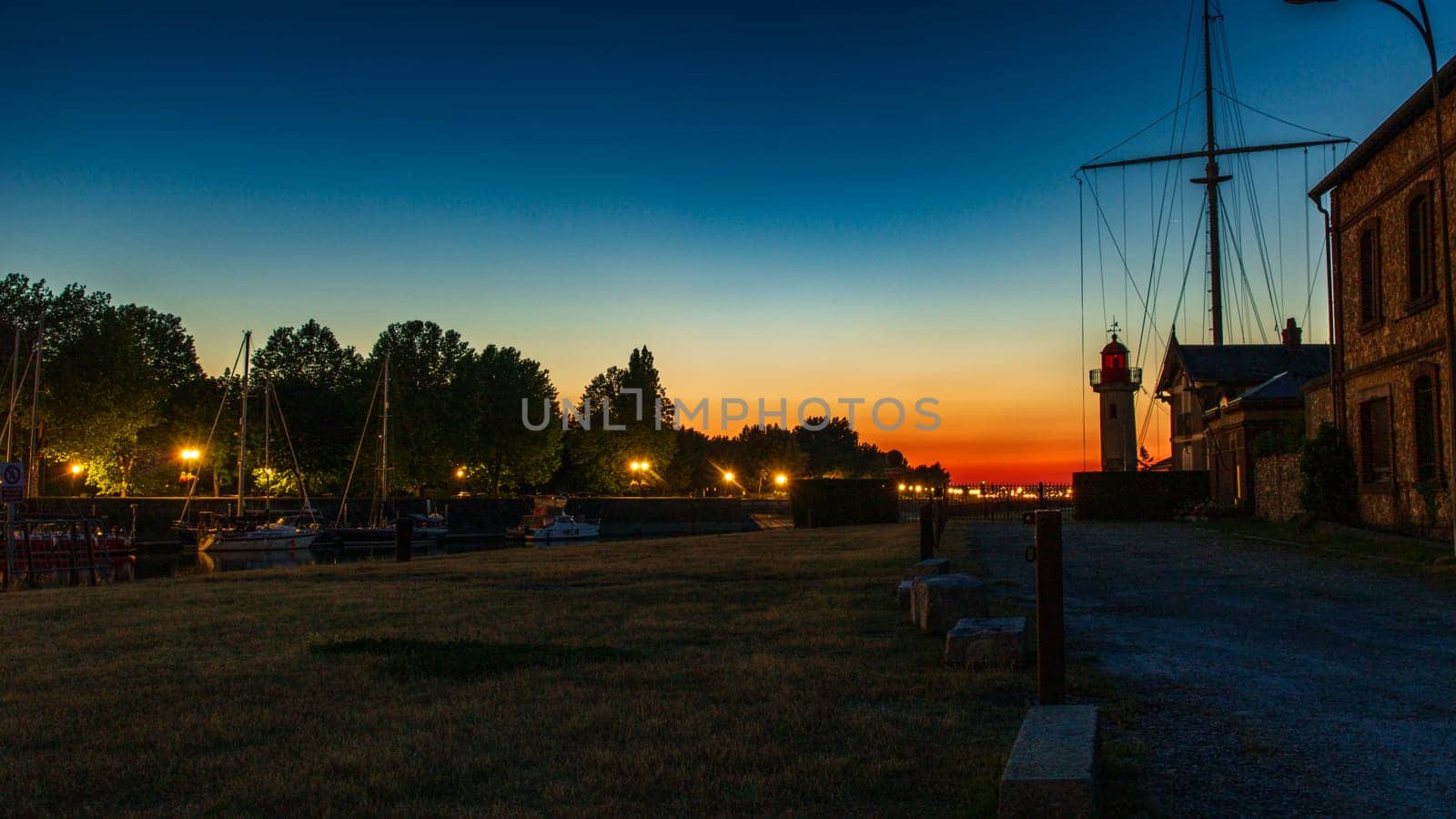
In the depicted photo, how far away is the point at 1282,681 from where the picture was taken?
8.05 m

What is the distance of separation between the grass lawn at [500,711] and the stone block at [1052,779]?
336 millimetres

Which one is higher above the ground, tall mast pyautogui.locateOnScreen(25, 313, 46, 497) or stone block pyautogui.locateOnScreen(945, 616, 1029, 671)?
tall mast pyautogui.locateOnScreen(25, 313, 46, 497)

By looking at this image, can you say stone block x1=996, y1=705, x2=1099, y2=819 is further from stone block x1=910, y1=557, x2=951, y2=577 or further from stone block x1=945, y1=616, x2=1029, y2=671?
stone block x1=910, y1=557, x2=951, y2=577

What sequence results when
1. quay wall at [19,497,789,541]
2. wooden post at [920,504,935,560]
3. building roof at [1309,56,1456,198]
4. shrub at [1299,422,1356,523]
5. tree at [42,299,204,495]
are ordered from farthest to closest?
tree at [42,299,204,495] < quay wall at [19,497,789,541] < shrub at [1299,422,1356,523] < building roof at [1309,56,1456,198] < wooden post at [920,504,935,560]

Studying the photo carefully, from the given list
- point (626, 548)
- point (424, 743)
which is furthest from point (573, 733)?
point (626, 548)

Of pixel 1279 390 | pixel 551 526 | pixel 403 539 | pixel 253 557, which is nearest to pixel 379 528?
pixel 551 526

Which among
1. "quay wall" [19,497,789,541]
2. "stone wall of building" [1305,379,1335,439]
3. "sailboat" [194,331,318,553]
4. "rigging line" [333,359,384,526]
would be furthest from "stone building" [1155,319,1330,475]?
"rigging line" [333,359,384,526]

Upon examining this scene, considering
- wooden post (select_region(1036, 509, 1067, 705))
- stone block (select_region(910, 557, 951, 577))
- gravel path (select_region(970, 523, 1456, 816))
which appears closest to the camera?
gravel path (select_region(970, 523, 1456, 816))

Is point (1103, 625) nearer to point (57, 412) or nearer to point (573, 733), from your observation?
point (573, 733)

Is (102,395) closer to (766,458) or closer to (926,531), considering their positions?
(926,531)

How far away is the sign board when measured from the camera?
25.4 m

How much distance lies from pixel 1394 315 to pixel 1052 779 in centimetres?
2387

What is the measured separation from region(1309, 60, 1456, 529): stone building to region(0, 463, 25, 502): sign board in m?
32.1

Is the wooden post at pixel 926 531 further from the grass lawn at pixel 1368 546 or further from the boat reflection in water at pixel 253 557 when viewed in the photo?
the boat reflection in water at pixel 253 557
